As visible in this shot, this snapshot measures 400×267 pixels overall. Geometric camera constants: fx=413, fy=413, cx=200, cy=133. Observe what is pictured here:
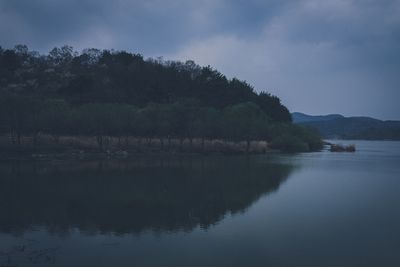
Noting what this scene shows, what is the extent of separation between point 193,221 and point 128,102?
77855 mm

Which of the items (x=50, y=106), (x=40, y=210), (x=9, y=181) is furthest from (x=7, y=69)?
(x=40, y=210)

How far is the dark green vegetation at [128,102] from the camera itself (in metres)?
62.3

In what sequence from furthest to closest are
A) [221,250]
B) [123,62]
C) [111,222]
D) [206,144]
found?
[123,62] < [206,144] < [111,222] < [221,250]

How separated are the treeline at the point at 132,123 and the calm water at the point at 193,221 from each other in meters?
25.8

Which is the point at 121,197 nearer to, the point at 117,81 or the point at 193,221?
the point at 193,221

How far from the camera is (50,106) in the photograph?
66000mm

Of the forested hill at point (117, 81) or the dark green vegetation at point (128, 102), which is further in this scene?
the forested hill at point (117, 81)

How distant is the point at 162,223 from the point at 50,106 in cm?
5250

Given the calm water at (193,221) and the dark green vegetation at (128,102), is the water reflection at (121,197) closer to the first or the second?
the calm water at (193,221)

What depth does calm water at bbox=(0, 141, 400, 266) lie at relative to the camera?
14.4 m

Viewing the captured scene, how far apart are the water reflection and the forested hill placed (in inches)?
1976

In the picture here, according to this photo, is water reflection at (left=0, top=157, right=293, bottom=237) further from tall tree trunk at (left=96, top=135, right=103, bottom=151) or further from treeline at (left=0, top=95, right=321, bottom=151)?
tall tree trunk at (left=96, top=135, right=103, bottom=151)

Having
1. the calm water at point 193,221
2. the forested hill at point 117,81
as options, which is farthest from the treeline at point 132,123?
the calm water at point 193,221

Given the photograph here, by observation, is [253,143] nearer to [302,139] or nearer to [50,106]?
[302,139]
